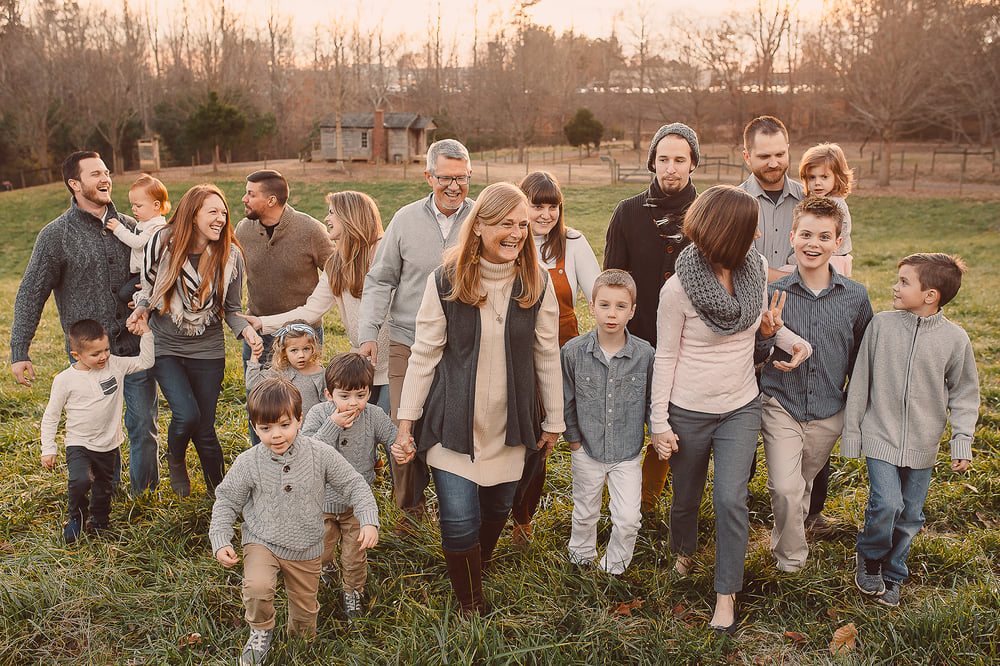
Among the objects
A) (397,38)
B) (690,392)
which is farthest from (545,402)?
(397,38)

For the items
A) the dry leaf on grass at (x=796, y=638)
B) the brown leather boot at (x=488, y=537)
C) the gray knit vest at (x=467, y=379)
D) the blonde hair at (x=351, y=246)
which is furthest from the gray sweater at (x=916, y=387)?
the blonde hair at (x=351, y=246)

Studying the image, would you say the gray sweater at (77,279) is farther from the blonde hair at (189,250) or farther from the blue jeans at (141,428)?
the blonde hair at (189,250)

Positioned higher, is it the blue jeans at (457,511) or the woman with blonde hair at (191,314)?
the woman with blonde hair at (191,314)

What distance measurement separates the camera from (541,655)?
324cm

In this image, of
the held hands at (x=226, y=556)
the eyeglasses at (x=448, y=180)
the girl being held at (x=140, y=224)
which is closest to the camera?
the held hands at (x=226, y=556)

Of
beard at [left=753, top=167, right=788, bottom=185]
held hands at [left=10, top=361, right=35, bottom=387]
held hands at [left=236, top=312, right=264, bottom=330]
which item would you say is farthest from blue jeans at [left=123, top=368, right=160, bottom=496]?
beard at [left=753, top=167, right=788, bottom=185]

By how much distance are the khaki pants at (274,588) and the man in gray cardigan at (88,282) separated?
202 centimetres

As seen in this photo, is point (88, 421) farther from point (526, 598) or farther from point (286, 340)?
point (526, 598)

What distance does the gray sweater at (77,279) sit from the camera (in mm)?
4551

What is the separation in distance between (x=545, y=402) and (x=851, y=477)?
2815mm

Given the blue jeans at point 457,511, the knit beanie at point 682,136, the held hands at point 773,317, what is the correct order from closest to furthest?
1. the blue jeans at point 457,511
2. the held hands at point 773,317
3. the knit beanie at point 682,136

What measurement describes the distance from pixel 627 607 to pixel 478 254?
6.26ft

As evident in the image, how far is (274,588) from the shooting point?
321cm

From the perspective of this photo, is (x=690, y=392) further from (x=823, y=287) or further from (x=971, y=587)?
(x=971, y=587)
